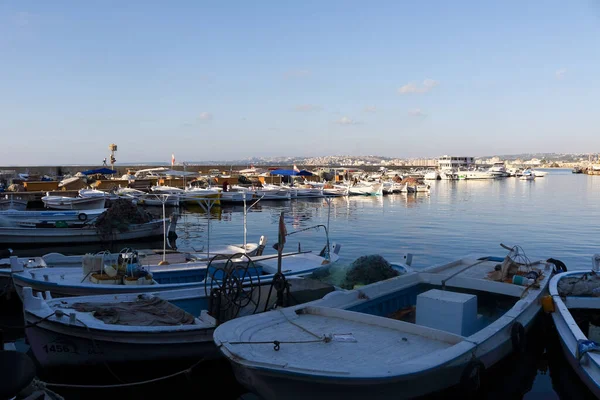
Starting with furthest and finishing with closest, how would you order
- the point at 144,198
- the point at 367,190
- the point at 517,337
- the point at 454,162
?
1. the point at 454,162
2. the point at 367,190
3. the point at 144,198
4. the point at 517,337

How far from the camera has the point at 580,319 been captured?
1012cm

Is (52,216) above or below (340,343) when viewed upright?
below

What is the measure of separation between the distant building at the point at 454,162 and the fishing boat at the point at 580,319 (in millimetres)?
100935

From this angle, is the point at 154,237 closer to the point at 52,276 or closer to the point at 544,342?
the point at 52,276

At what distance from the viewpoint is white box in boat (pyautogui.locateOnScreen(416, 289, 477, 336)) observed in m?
8.05

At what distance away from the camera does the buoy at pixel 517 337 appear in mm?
7973

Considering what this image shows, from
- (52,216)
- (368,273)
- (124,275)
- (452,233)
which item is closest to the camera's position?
(124,275)

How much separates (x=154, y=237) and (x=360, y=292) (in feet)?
59.7

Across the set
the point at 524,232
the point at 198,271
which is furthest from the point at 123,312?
the point at 524,232

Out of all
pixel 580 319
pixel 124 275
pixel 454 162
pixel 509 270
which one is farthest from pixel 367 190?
pixel 454 162

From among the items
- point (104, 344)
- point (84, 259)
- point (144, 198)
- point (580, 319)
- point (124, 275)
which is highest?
point (84, 259)

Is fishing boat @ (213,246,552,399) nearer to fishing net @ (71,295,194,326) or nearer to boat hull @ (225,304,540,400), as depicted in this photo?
boat hull @ (225,304,540,400)

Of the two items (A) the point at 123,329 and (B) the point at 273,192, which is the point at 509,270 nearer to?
(A) the point at 123,329

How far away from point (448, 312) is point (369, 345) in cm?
203
